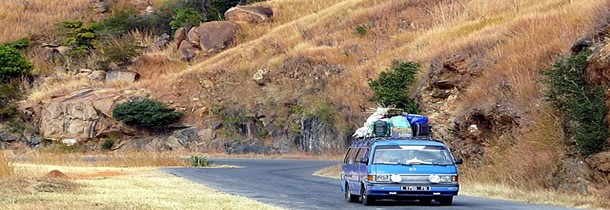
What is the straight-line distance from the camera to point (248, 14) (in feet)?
263

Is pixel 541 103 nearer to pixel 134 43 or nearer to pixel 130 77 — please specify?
pixel 130 77

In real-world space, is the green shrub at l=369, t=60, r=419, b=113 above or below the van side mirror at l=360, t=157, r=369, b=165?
above

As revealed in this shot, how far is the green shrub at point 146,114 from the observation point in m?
63.2

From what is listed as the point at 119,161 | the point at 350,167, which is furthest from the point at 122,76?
the point at 350,167

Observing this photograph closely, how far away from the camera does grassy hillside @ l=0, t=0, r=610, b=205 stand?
1255 inches

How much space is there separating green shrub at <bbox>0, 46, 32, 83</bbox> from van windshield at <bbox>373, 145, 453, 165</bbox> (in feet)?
179

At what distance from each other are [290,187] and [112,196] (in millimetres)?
7811

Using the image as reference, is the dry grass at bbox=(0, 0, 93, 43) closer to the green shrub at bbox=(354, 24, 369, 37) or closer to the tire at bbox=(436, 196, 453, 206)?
the green shrub at bbox=(354, 24, 369, 37)

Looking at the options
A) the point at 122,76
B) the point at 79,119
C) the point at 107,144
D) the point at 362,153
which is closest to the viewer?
the point at 362,153

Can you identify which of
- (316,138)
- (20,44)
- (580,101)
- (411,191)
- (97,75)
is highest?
(20,44)

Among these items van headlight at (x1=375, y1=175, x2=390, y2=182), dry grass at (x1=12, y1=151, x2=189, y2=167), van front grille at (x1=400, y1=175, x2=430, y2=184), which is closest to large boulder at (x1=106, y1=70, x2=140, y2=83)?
dry grass at (x1=12, y1=151, x2=189, y2=167)

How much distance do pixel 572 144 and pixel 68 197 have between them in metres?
13.6

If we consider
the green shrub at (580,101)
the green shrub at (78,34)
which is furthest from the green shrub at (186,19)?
the green shrub at (580,101)

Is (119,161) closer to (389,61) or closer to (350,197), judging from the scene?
(389,61)
